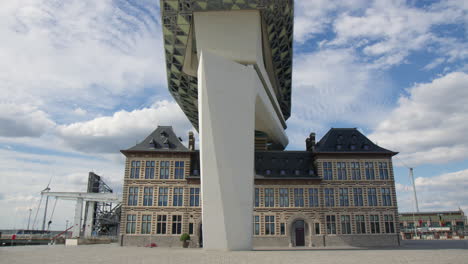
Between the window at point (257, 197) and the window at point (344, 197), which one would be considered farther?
the window at point (344, 197)

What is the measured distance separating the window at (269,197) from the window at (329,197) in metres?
6.62

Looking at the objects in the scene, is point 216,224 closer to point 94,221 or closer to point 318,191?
point 318,191

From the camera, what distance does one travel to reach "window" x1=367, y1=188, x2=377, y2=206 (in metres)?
42.8

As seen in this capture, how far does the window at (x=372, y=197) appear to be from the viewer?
140 feet

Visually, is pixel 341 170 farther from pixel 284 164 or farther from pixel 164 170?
pixel 164 170

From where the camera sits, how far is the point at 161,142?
4388 cm

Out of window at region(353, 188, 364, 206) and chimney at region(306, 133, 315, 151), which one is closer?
window at region(353, 188, 364, 206)

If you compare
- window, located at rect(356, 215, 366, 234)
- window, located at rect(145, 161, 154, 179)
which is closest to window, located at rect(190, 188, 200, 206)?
window, located at rect(145, 161, 154, 179)

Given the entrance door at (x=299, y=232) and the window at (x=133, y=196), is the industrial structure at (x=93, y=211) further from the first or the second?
the entrance door at (x=299, y=232)

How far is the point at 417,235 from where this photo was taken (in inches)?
3238

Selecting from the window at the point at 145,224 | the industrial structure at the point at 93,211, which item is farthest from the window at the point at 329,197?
the industrial structure at the point at 93,211

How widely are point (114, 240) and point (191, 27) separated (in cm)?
4049

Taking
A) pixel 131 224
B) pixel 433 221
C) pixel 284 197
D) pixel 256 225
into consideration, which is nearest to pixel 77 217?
pixel 131 224

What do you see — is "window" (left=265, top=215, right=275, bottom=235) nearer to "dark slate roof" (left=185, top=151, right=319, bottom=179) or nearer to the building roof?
"dark slate roof" (left=185, top=151, right=319, bottom=179)
